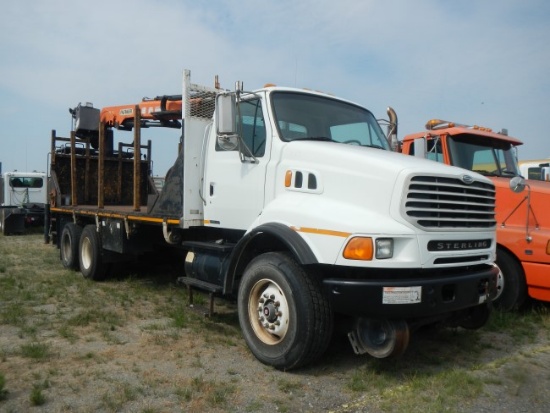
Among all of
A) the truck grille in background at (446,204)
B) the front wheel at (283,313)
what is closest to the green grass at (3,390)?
the front wheel at (283,313)

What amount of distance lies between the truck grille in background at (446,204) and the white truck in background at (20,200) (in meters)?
17.2

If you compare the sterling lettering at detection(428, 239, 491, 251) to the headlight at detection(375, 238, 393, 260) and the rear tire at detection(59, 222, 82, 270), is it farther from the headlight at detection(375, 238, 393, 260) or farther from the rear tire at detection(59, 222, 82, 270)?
the rear tire at detection(59, 222, 82, 270)

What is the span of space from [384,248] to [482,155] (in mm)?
3836

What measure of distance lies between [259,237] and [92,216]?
4.97 meters

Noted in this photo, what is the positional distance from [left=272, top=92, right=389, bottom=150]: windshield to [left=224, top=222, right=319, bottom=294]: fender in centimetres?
98

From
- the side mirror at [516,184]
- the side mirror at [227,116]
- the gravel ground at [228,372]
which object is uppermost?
the side mirror at [227,116]

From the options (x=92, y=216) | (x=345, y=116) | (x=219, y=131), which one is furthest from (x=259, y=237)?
(x=92, y=216)

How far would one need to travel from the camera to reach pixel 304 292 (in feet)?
13.3

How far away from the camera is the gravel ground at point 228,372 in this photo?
365cm

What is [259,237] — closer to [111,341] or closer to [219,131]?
[219,131]

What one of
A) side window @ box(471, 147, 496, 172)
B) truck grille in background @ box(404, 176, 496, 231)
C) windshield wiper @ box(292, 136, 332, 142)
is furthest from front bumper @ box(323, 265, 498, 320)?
side window @ box(471, 147, 496, 172)

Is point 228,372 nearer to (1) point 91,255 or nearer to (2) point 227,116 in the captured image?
(2) point 227,116

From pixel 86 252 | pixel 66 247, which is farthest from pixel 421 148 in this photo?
pixel 66 247

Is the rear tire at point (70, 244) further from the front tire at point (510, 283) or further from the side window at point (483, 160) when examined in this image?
the front tire at point (510, 283)
